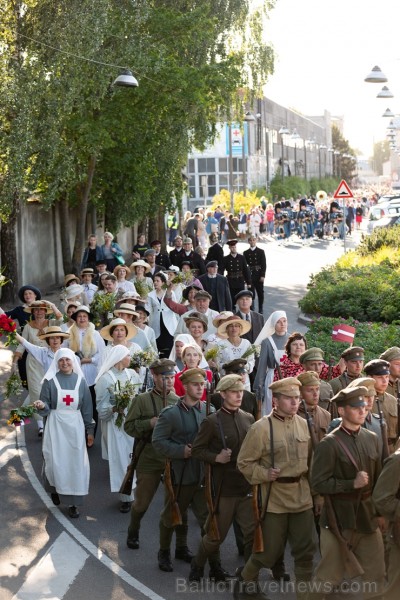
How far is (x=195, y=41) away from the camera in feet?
114

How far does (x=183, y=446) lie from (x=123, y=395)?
2.37m

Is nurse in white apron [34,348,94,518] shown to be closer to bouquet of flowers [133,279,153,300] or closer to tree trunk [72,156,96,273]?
bouquet of flowers [133,279,153,300]

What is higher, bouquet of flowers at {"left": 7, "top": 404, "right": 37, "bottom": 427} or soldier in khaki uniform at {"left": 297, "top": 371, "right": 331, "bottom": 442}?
soldier in khaki uniform at {"left": 297, "top": 371, "right": 331, "bottom": 442}

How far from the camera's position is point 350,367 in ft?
37.4

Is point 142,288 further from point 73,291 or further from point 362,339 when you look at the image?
point 362,339

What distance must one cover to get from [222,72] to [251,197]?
31121 millimetres

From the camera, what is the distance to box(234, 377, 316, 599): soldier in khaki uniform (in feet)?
30.1

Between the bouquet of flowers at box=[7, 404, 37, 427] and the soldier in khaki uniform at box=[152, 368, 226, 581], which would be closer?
the soldier in khaki uniform at box=[152, 368, 226, 581]

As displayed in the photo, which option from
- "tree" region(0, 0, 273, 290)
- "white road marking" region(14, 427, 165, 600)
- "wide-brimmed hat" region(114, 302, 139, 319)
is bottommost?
"white road marking" region(14, 427, 165, 600)

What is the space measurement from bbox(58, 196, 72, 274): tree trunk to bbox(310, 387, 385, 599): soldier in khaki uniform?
2740 centimetres

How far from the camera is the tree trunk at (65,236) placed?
3609 cm

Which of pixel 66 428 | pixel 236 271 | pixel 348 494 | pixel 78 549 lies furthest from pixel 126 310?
pixel 236 271

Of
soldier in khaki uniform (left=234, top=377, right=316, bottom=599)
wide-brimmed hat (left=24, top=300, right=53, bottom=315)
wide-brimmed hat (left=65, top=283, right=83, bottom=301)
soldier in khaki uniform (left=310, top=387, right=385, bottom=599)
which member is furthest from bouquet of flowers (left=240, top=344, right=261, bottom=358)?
wide-brimmed hat (left=65, top=283, right=83, bottom=301)

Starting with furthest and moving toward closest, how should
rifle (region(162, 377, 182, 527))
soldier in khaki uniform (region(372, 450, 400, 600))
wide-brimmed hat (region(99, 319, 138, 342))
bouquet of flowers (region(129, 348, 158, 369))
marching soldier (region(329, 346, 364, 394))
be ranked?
wide-brimmed hat (region(99, 319, 138, 342)) < bouquet of flowers (region(129, 348, 158, 369)) < marching soldier (region(329, 346, 364, 394)) < rifle (region(162, 377, 182, 527)) < soldier in khaki uniform (region(372, 450, 400, 600))
